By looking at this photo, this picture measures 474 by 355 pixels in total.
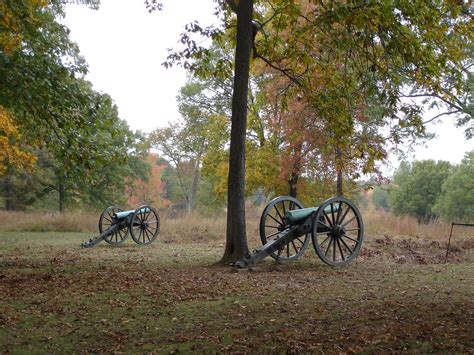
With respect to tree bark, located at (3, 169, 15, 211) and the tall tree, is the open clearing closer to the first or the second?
the tall tree

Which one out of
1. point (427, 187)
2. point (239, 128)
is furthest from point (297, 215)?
point (427, 187)

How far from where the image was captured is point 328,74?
877cm

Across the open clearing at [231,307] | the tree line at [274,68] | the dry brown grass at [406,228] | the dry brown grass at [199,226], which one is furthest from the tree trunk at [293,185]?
the open clearing at [231,307]

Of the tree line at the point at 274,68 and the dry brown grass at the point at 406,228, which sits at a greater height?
the tree line at the point at 274,68

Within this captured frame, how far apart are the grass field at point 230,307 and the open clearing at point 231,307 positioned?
0.03ft

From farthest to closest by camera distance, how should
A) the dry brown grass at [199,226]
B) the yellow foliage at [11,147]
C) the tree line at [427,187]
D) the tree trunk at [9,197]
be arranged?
1. the tree line at [427,187]
2. the tree trunk at [9,197]
3. the dry brown grass at [199,226]
4. the yellow foliage at [11,147]

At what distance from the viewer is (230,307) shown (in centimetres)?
530

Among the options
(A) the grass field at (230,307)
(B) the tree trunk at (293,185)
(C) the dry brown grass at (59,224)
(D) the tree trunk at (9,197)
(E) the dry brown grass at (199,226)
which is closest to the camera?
(A) the grass field at (230,307)

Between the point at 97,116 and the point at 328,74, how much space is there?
4.16 metres

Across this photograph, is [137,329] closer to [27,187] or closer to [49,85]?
[49,85]

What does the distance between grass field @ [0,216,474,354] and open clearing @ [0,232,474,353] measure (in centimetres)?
1

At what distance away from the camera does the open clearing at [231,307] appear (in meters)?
3.98

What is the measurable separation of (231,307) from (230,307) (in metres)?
0.01

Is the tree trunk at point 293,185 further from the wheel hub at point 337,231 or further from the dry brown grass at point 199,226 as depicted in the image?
the wheel hub at point 337,231
